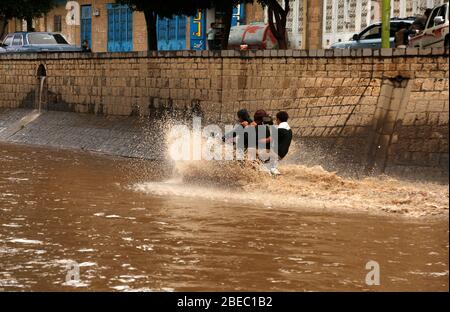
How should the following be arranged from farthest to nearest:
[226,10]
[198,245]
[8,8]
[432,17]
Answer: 1. [8,8]
2. [226,10]
3. [432,17]
4. [198,245]

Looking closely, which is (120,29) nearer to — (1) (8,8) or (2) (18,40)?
(1) (8,8)

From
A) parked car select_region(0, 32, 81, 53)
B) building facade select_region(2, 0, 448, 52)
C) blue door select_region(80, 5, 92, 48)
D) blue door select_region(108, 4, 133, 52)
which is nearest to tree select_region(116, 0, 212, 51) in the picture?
building facade select_region(2, 0, 448, 52)

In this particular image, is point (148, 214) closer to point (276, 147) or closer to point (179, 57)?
point (276, 147)

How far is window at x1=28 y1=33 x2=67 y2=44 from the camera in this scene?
119 feet

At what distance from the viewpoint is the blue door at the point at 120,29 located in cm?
Result: 4469

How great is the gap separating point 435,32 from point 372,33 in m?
6.30

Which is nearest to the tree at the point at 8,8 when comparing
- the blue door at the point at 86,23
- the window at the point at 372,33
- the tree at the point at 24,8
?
the tree at the point at 24,8

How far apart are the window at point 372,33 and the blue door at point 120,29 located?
1782cm

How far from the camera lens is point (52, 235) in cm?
1271

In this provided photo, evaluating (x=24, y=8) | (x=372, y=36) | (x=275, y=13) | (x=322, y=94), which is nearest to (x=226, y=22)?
(x=275, y=13)

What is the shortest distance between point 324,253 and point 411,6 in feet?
70.5

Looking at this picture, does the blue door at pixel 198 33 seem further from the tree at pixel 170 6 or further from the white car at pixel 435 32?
the white car at pixel 435 32

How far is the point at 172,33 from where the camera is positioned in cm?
4234
